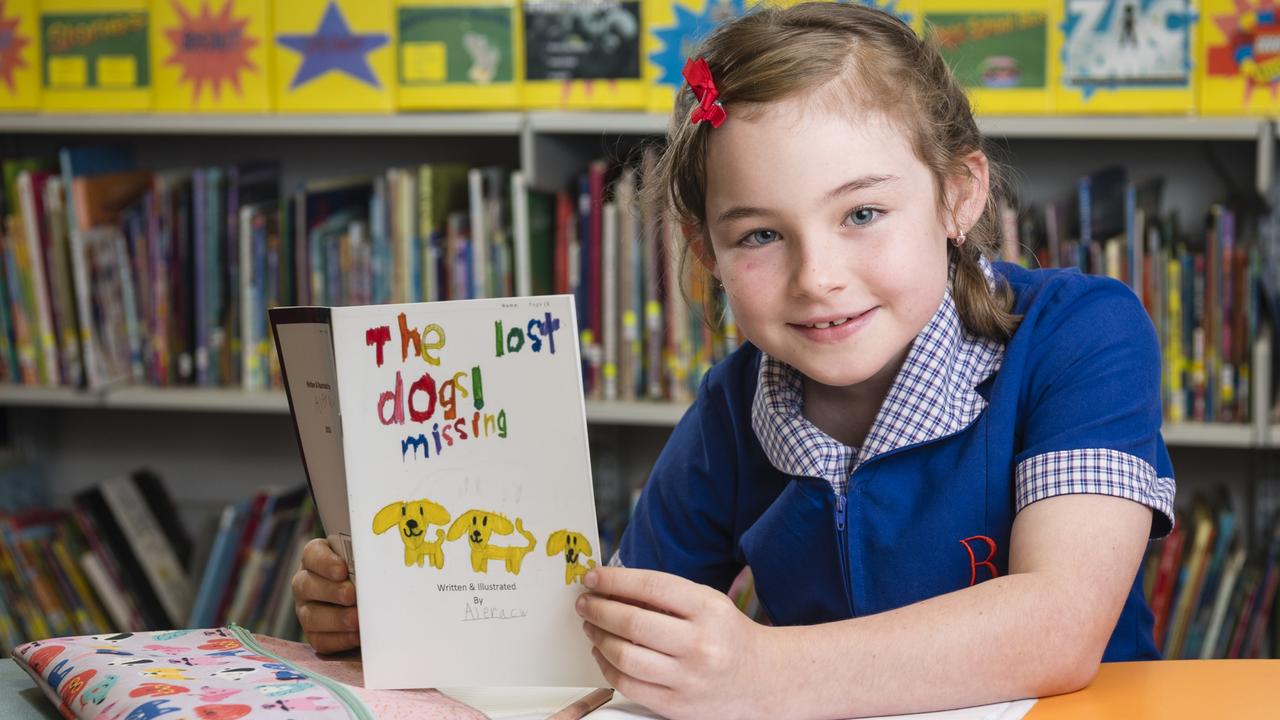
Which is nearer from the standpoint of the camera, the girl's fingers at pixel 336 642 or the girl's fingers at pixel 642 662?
the girl's fingers at pixel 642 662

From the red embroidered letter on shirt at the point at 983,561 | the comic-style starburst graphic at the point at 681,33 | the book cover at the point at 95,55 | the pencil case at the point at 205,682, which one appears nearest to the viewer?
the pencil case at the point at 205,682

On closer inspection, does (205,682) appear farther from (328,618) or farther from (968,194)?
(968,194)

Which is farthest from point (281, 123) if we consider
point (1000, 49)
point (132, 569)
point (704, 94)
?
point (704, 94)

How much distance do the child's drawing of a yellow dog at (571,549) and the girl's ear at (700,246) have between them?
35 cm

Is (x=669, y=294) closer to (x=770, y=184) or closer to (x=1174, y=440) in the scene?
(x=1174, y=440)

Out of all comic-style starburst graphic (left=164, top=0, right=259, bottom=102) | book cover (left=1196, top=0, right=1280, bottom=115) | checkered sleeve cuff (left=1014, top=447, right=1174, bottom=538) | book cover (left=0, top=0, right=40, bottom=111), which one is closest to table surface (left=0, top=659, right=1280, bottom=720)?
checkered sleeve cuff (left=1014, top=447, right=1174, bottom=538)

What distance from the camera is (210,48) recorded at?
2078 millimetres

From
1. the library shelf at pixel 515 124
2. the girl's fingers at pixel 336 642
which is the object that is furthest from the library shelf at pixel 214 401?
the girl's fingers at pixel 336 642

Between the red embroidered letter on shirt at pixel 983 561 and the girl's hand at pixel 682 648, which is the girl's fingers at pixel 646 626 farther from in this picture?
the red embroidered letter on shirt at pixel 983 561

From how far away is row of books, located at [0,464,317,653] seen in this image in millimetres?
2215

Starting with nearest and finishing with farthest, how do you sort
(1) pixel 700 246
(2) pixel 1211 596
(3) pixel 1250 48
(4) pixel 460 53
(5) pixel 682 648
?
(5) pixel 682 648
(1) pixel 700 246
(3) pixel 1250 48
(2) pixel 1211 596
(4) pixel 460 53

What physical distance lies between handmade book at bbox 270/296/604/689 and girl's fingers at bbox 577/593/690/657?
32mm

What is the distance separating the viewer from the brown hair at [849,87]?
0.90 meters

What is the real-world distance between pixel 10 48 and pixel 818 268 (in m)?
1.82
